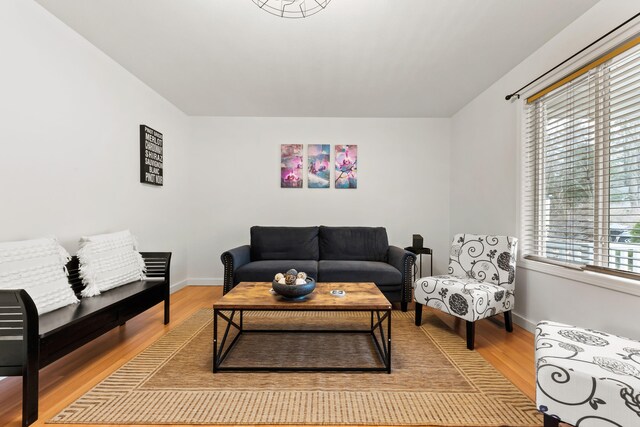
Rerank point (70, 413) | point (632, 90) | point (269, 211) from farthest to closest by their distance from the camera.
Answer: point (269, 211), point (632, 90), point (70, 413)

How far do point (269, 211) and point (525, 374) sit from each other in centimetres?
332

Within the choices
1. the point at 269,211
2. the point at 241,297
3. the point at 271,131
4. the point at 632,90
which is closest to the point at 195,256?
the point at 269,211

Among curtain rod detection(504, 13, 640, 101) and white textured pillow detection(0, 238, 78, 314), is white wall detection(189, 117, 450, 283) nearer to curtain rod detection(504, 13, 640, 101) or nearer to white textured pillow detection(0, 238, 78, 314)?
curtain rod detection(504, 13, 640, 101)

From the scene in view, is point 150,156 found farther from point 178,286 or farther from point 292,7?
point 292,7

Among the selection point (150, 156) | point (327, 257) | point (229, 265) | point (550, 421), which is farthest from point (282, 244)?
point (550, 421)

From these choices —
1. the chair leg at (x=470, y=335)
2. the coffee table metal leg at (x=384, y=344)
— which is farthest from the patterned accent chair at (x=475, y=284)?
the coffee table metal leg at (x=384, y=344)

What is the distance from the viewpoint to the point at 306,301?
1.92m

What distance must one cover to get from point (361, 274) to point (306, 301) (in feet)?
4.29

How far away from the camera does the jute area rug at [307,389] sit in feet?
4.80

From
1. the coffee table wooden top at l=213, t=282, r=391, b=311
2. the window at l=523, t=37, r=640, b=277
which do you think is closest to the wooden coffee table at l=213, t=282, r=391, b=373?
the coffee table wooden top at l=213, t=282, r=391, b=311

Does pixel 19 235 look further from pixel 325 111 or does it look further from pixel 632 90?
pixel 632 90

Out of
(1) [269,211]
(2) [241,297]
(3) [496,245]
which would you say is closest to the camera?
(2) [241,297]

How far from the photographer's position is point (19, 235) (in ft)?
6.11

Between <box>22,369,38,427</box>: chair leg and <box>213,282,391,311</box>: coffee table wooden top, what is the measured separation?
35.0 inches
